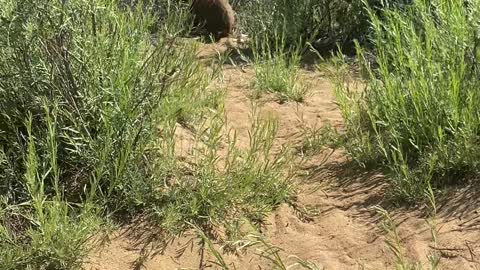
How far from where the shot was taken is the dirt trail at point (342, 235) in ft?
10.2

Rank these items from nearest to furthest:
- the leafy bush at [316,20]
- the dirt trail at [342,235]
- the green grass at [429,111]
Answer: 1. the dirt trail at [342,235]
2. the green grass at [429,111]
3. the leafy bush at [316,20]

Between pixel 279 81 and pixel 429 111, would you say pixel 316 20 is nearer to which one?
pixel 279 81

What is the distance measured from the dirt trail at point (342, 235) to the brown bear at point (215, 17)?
341 cm

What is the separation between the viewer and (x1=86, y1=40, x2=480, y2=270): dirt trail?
310cm

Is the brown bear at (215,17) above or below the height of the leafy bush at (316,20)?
below

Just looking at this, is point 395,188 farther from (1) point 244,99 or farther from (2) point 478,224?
(1) point 244,99

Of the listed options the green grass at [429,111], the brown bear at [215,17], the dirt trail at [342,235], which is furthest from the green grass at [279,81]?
the brown bear at [215,17]

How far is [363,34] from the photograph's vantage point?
623 centimetres

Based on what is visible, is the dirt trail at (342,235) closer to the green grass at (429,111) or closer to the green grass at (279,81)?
the green grass at (429,111)

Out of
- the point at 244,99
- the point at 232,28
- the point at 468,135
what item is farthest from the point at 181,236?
the point at 232,28

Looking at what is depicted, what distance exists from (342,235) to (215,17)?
4.07 meters

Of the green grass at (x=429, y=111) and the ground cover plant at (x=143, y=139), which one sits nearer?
the ground cover plant at (x=143, y=139)

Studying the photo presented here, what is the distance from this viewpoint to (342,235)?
3.32 metres

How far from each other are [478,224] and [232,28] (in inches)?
172
